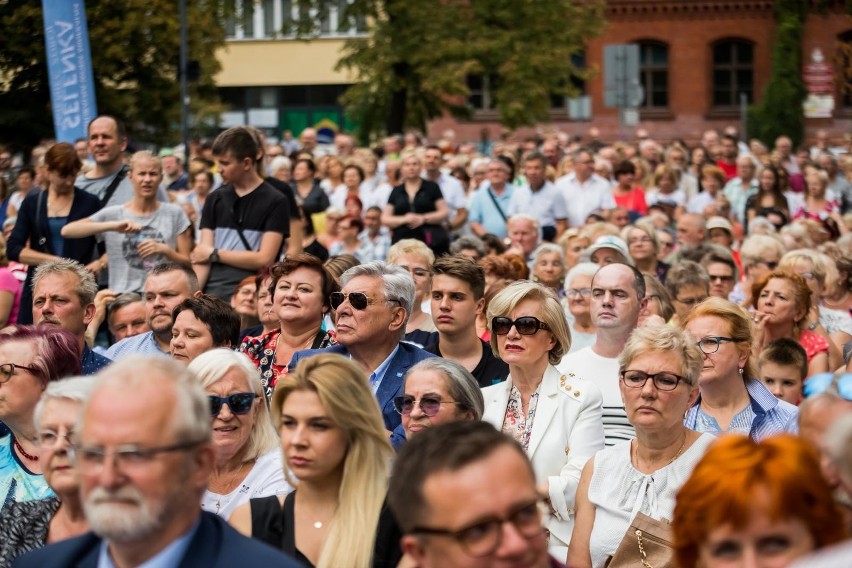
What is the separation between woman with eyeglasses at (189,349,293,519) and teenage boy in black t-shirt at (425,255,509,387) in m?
2.26

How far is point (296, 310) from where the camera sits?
8.43 meters

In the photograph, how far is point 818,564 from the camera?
2967 millimetres

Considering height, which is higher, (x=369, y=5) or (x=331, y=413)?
(x=369, y=5)

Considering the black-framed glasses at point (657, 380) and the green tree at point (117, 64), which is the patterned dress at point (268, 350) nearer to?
the black-framed glasses at point (657, 380)

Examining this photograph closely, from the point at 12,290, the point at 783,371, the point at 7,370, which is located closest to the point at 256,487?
the point at 7,370

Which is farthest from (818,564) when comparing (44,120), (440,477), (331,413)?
(44,120)

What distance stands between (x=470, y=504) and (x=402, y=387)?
366 centimetres

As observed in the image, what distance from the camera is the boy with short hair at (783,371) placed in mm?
8836

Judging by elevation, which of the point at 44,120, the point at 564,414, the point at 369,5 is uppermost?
the point at 369,5

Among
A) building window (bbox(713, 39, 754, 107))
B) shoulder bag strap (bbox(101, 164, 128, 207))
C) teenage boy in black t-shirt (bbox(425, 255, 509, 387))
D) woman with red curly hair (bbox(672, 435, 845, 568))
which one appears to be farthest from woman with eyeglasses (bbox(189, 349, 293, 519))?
building window (bbox(713, 39, 754, 107))

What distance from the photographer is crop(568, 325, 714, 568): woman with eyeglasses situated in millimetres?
6348

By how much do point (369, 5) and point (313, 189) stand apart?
20.4m

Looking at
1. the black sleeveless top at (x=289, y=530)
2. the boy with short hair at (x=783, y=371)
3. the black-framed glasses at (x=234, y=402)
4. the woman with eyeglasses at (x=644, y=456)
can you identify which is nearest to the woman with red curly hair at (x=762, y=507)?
the black sleeveless top at (x=289, y=530)

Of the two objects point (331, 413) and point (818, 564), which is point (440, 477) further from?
point (331, 413)
